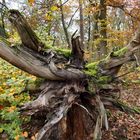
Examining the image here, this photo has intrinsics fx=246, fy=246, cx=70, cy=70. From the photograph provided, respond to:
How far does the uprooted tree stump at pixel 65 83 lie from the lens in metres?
4.39

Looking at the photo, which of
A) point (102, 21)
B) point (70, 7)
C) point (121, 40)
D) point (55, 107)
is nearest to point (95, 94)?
point (55, 107)

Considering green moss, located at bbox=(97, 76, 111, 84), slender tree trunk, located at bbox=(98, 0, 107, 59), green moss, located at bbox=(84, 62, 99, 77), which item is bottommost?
green moss, located at bbox=(97, 76, 111, 84)

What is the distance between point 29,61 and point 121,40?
43.5 ft

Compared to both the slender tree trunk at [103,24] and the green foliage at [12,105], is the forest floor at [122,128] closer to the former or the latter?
the green foliage at [12,105]

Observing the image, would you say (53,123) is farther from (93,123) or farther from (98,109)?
(93,123)

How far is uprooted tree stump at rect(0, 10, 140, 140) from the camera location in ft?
14.4

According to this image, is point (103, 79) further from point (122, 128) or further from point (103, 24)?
point (103, 24)

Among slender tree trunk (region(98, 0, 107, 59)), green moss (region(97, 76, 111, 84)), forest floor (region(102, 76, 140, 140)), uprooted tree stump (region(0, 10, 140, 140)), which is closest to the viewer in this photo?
uprooted tree stump (region(0, 10, 140, 140))

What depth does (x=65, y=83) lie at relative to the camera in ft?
16.1

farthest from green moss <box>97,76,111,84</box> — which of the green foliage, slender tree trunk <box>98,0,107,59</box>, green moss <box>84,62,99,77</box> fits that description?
slender tree trunk <box>98,0,107,59</box>

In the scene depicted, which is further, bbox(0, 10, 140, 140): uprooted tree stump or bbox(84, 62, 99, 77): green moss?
bbox(84, 62, 99, 77): green moss

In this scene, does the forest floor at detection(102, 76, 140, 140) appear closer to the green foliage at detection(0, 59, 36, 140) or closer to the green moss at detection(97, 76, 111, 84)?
the green moss at detection(97, 76, 111, 84)

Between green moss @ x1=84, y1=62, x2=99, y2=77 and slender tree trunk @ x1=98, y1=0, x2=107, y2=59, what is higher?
slender tree trunk @ x1=98, y1=0, x2=107, y2=59

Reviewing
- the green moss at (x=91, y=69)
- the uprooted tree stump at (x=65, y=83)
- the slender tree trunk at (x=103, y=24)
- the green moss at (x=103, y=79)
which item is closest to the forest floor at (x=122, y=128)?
the uprooted tree stump at (x=65, y=83)
